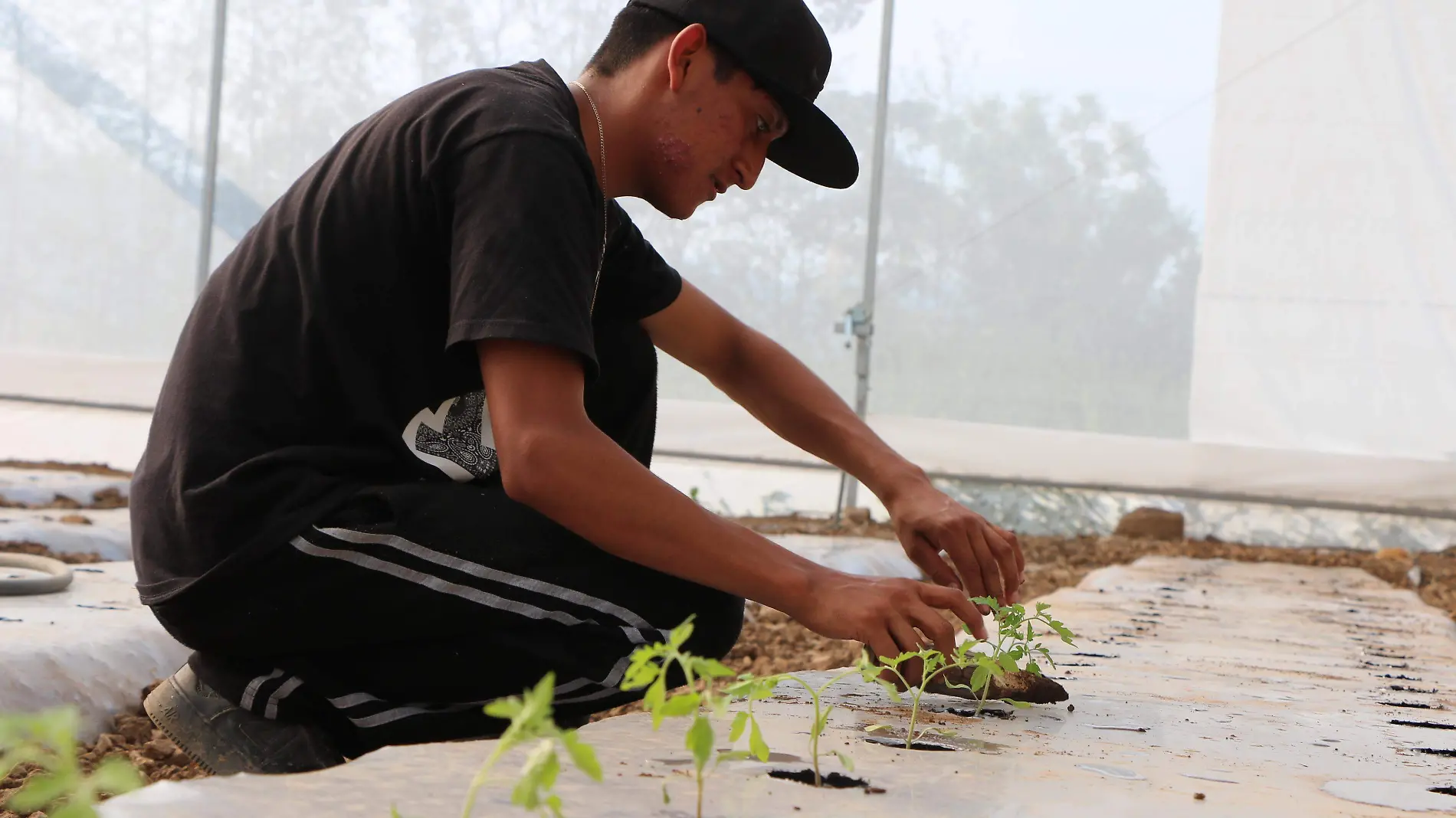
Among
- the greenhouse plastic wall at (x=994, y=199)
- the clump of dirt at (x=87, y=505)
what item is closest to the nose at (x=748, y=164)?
the clump of dirt at (x=87, y=505)

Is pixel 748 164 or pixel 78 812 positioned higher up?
pixel 748 164

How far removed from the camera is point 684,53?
149 centimetres

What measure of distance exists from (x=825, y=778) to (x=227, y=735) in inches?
31.3

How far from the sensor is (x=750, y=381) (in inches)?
A: 80.9

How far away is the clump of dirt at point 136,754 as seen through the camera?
158 centimetres

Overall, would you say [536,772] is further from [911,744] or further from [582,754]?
[911,744]

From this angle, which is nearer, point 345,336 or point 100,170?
point 345,336

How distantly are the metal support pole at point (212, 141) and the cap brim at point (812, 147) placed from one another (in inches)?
149

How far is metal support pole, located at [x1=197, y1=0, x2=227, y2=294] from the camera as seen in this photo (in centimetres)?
491

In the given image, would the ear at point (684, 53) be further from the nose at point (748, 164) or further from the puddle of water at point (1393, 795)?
the puddle of water at point (1393, 795)

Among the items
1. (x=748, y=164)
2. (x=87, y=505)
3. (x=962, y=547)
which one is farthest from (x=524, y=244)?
(x=87, y=505)

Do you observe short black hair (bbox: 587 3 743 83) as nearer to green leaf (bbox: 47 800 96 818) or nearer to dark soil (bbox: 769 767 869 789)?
dark soil (bbox: 769 767 869 789)

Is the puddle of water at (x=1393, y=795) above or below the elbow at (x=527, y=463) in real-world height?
below

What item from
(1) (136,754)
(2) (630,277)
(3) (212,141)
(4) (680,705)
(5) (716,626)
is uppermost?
(3) (212,141)
